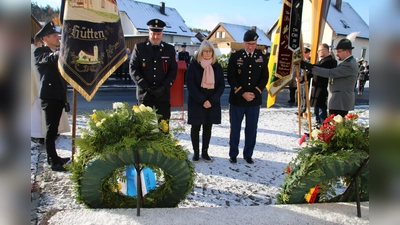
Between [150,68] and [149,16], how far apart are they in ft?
127

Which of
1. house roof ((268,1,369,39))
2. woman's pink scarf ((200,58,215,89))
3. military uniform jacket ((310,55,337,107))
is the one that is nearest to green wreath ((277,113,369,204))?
woman's pink scarf ((200,58,215,89))

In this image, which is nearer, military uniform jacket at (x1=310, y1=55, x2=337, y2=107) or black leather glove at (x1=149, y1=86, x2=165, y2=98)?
black leather glove at (x1=149, y1=86, x2=165, y2=98)

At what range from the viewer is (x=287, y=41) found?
5.16 metres

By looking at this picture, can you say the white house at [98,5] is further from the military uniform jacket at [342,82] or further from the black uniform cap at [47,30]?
the military uniform jacket at [342,82]

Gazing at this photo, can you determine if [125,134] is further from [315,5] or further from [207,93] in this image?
[315,5]

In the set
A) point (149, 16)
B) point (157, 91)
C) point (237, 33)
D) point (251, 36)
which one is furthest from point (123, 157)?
point (237, 33)

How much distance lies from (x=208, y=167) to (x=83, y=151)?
2212 millimetres

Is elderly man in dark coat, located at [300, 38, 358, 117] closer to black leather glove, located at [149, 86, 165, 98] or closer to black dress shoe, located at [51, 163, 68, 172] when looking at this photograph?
black leather glove, located at [149, 86, 165, 98]

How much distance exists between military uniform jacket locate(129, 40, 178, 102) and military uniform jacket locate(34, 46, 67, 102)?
0.97 meters

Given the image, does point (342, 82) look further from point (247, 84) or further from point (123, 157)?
point (123, 157)


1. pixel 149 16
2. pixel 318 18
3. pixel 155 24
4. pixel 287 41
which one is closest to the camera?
pixel 155 24

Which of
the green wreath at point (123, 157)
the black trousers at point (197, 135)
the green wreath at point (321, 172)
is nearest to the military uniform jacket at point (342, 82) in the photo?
the black trousers at point (197, 135)

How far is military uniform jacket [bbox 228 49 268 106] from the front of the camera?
4402mm

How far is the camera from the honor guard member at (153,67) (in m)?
4.28
